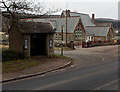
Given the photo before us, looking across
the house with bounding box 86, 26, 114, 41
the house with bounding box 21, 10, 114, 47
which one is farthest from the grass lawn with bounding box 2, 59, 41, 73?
the house with bounding box 86, 26, 114, 41

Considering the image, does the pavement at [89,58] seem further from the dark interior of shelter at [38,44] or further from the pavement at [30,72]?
the dark interior of shelter at [38,44]

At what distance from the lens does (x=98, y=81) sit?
13852 millimetres

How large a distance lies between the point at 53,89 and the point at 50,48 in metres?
12.7

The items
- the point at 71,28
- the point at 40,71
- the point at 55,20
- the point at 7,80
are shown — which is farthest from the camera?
the point at 55,20

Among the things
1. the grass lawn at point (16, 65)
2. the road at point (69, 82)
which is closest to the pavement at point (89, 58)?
the grass lawn at point (16, 65)

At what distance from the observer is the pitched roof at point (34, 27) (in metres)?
21.7

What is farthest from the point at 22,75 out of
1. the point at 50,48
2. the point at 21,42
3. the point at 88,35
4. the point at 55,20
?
the point at 88,35

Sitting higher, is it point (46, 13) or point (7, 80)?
point (46, 13)

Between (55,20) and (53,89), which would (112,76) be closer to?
(53,89)

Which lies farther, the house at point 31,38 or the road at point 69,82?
the house at point 31,38

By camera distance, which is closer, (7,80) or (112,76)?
(7,80)

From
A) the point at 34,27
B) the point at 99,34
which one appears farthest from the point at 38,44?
the point at 99,34

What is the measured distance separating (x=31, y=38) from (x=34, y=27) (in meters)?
1.32

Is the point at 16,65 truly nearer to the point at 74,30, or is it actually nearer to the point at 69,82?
the point at 69,82
